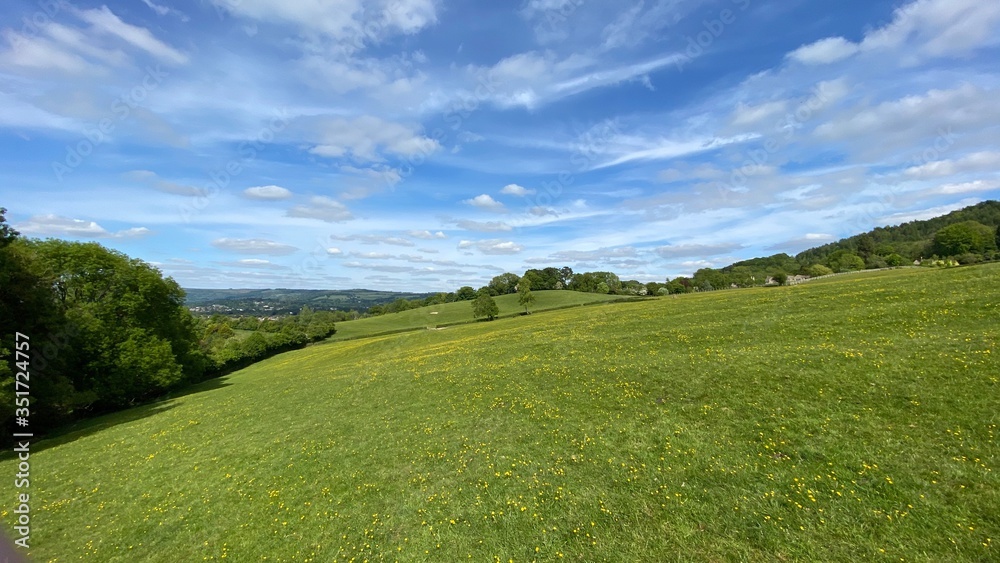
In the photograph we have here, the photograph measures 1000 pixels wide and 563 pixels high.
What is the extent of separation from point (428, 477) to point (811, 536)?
34.3 ft

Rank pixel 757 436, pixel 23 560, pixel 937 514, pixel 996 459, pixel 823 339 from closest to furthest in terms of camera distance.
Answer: pixel 937 514 → pixel 996 459 → pixel 23 560 → pixel 757 436 → pixel 823 339

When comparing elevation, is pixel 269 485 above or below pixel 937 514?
below

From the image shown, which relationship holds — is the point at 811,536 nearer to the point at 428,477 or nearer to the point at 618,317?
the point at 428,477

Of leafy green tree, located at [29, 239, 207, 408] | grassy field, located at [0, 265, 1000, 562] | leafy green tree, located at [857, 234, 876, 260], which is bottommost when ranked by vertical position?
grassy field, located at [0, 265, 1000, 562]

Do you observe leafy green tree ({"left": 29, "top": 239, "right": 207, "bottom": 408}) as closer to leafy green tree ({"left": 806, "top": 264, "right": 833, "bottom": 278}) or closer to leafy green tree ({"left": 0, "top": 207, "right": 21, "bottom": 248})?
leafy green tree ({"left": 0, "top": 207, "right": 21, "bottom": 248})

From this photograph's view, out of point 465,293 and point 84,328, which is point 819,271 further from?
point 84,328

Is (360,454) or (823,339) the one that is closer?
(360,454)

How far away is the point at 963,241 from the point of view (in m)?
115

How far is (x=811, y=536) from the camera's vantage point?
8.23 metres

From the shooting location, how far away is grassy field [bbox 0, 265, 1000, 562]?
29.0ft

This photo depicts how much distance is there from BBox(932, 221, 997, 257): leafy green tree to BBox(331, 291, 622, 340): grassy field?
10388 cm

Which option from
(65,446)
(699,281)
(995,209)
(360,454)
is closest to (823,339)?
(360,454)

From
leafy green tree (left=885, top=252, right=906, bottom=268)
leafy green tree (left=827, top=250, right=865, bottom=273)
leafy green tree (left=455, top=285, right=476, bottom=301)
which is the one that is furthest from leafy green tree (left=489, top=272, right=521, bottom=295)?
leafy green tree (left=885, top=252, right=906, bottom=268)

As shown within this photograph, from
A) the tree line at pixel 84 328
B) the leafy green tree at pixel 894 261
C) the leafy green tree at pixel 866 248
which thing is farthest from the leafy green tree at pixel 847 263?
the tree line at pixel 84 328
